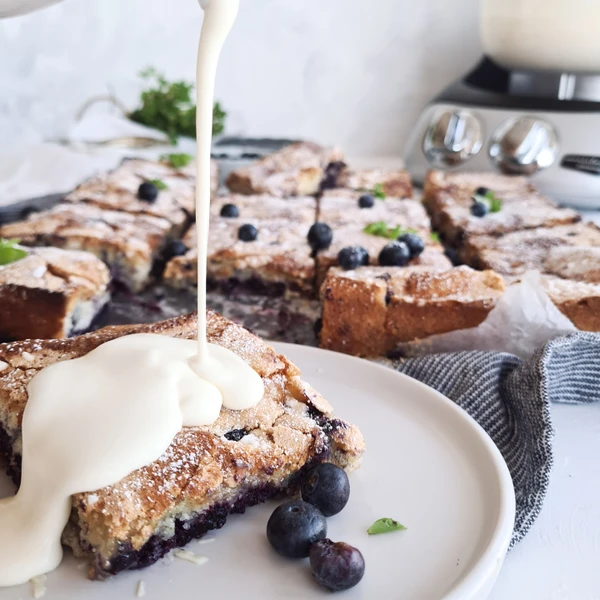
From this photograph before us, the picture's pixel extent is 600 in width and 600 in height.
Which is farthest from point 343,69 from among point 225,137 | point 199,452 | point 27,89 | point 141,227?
point 199,452

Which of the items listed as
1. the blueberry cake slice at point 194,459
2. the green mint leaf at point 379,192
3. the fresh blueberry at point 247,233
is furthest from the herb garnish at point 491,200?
the blueberry cake slice at point 194,459

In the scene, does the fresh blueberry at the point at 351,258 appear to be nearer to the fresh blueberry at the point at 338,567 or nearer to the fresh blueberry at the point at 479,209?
the fresh blueberry at the point at 479,209

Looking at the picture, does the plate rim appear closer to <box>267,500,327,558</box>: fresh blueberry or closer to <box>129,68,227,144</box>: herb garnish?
<box>267,500,327,558</box>: fresh blueberry

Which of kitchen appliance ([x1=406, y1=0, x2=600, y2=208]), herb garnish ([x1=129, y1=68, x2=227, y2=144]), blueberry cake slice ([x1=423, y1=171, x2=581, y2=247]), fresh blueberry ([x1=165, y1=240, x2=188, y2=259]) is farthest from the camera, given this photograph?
herb garnish ([x1=129, y1=68, x2=227, y2=144])

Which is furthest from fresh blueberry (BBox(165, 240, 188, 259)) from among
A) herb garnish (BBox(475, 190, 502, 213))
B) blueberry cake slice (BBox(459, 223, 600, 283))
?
herb garnish (BBox(475, 190, 502, 213))

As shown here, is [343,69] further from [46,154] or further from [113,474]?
[113,474]

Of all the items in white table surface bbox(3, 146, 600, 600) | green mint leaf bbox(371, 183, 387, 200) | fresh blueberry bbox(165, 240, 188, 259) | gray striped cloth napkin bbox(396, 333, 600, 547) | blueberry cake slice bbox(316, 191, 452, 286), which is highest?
green mint leaf bbox(371, 183, 387, 200)

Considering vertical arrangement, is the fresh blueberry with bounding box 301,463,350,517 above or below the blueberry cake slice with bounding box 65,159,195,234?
below
